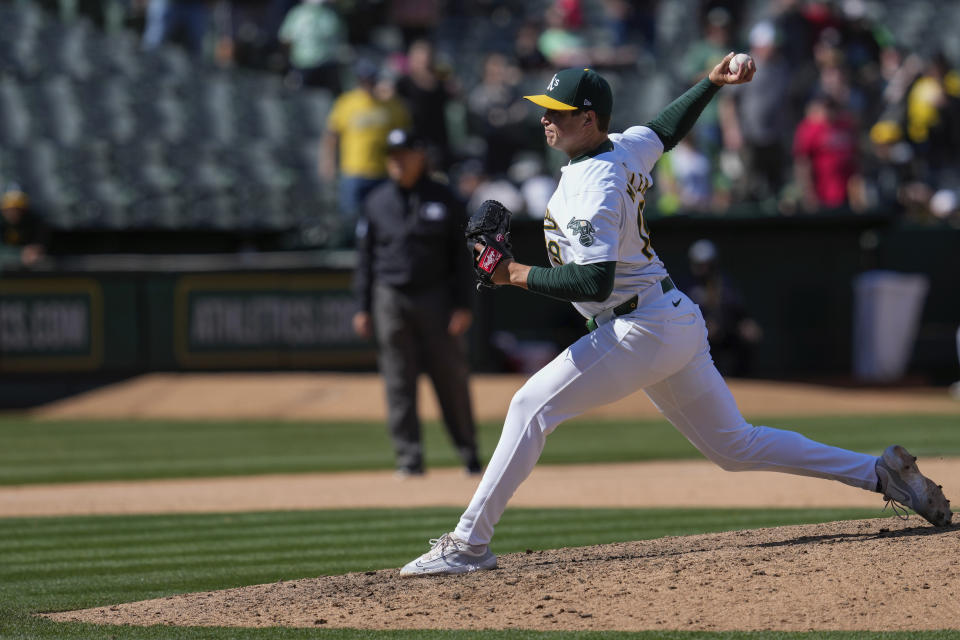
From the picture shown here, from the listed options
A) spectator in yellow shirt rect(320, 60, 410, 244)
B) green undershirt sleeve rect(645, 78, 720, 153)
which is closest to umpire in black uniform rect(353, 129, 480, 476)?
green undershirt sleeve rect(645, 78, 720, 153)

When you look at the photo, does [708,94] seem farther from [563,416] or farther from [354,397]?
[354,397]

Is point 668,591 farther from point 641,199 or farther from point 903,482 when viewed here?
point 641,199

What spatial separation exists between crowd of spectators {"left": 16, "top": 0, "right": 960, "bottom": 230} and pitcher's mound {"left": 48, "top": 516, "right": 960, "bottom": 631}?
1021 cm

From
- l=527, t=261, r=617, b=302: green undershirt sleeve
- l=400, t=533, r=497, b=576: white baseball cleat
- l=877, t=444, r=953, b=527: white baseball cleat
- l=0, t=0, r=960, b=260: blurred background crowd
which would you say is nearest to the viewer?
l=527, t=261, r=617, b=302: green undershirt sleeve

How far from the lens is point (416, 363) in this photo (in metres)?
9.56

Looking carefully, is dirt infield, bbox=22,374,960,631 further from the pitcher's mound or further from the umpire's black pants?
the umpire's black pants

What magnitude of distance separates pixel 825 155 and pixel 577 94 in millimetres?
12459

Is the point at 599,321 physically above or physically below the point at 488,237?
below

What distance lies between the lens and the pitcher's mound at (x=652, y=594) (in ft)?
15.2

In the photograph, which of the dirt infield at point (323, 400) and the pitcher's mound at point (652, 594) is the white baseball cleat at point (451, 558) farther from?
the dirt infield at point (323, 400)

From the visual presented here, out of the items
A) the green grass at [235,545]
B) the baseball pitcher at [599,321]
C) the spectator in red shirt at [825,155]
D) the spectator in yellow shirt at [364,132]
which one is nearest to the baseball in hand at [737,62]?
the baseball pitcher at [599,321]

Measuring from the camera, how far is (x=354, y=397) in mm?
14375

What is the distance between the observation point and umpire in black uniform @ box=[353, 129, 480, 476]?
30.5 feet

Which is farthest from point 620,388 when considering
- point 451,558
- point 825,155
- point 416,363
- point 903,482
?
point 825,155
